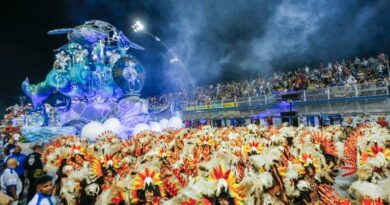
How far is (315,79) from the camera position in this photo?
817 inches

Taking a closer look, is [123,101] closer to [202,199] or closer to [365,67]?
[365,67]

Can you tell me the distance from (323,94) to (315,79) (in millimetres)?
2869

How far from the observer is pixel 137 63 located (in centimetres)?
2230

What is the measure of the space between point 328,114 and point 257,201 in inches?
587

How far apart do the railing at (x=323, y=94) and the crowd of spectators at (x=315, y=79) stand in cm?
50

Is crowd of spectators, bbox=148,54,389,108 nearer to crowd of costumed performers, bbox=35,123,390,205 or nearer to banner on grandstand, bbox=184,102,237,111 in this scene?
banner on grandstand, bbox=184,102,237,111

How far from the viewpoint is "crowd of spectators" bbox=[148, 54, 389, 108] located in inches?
684

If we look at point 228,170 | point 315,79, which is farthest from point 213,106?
point 228,170

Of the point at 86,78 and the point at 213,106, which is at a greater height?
the point at 86,78

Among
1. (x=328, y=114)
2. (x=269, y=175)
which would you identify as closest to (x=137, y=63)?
(x=328, y=114)

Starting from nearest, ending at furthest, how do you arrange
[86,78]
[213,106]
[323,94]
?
[323,94] → [86,78] → [213,106]

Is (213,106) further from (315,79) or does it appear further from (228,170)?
(228,170)

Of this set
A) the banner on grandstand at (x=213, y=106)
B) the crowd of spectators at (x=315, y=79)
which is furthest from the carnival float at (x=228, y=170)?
the banner on grandstand at (x=213, y=106)

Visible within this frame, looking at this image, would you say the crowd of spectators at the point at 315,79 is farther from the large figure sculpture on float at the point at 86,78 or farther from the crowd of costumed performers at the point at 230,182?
the crowd of costumed performers at the point at 230,182
